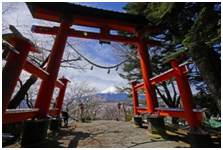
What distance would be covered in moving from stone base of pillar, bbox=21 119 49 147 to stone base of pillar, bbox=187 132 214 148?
297 cm

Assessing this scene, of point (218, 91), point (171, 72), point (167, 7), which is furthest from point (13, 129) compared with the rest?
point (218, 91)

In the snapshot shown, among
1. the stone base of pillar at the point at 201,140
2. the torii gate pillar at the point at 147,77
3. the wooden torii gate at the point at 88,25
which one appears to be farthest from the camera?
the torii gate pillar at the point at 147,77

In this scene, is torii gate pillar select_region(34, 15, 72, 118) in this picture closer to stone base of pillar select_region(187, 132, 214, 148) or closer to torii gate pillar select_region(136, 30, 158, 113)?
torii gate pillar select_region(136, 30, 158, 113)

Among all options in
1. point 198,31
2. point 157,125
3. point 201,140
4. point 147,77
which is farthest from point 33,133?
point 198,31

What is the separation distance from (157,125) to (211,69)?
2.29 m

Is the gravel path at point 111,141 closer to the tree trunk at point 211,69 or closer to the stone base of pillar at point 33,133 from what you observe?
the stone base of pillar at point 33,133

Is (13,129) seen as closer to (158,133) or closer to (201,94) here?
(158,133)

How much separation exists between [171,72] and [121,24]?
3436 mm

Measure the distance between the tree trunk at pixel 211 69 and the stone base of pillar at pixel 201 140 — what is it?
168cm

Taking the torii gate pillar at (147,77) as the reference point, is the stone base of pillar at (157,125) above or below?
below

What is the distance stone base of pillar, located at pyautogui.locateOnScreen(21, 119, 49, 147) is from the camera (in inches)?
87.9

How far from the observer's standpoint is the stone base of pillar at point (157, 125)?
303 centimetres

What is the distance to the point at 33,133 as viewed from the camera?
2.30 meters

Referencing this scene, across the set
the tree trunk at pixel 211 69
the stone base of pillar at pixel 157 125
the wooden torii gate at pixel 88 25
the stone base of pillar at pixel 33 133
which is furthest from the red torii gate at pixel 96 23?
the stone base of pillar at pixel 33 133
